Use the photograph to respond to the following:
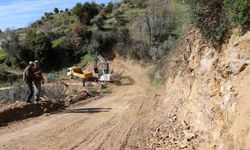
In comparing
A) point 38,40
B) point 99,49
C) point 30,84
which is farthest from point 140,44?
point 30,84

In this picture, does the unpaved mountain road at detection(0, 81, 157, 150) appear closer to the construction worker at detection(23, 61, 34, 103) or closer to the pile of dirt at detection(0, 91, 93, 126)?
the pile of dirt at detection(0, 91, 93, 126)

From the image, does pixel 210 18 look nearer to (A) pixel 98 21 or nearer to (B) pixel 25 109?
(B) pixel 25 109

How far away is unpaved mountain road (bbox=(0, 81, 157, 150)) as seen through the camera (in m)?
13.2

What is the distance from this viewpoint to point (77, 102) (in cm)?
2095

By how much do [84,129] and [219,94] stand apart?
5719 mm

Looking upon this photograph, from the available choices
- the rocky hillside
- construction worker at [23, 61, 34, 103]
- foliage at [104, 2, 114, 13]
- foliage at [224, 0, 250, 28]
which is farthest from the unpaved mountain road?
foliage at [104, 2, 114, 13]

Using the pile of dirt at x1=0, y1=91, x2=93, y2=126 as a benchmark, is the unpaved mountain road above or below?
below

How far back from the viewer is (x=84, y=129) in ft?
49.2

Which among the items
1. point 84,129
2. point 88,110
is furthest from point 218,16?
point 88,110

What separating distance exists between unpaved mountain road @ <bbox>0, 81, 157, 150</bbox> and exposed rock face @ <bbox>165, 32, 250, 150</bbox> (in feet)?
6.70

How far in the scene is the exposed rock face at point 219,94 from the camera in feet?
28.9

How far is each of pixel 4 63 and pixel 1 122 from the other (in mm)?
30727

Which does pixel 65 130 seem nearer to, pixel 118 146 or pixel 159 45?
pixel 118 146

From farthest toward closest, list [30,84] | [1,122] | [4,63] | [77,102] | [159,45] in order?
[4,63], [159,45], [77,102], [30,84], [1,122]
